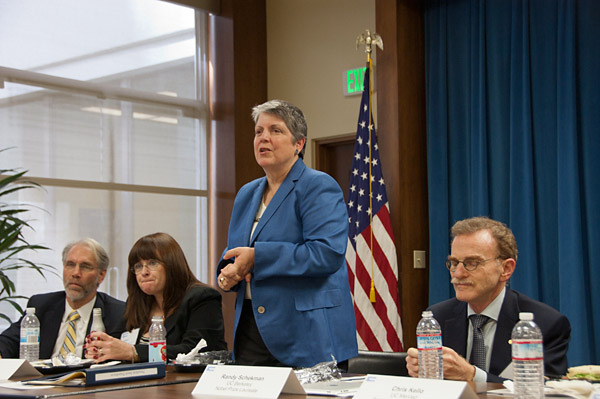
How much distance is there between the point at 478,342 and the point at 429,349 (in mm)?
613

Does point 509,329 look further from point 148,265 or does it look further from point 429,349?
point 148,265

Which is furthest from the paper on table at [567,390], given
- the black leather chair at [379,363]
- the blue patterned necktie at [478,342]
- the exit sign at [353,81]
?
the exit sign at [353,81]

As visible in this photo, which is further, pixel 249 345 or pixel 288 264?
pixel 249 345

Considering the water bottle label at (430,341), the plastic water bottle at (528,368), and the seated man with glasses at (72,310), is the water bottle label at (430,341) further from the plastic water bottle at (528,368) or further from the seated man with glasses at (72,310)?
the seated man with glasses at (72,310)

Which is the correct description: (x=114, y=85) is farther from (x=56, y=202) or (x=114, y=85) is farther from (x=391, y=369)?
(x=391, y=369)

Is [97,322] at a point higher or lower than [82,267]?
lower

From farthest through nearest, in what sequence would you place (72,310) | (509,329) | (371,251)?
1. (371,251)
2. (72,310)
3. (509,329)

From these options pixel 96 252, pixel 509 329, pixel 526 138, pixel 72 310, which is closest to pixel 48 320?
pixel 72 310

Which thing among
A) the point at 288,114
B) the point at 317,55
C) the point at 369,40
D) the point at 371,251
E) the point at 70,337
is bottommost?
the point at 70,337

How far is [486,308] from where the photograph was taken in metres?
2.37

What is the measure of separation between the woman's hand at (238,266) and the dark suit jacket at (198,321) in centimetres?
51

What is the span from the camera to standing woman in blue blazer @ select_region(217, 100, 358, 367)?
91.7 inches

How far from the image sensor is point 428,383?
57.0 inches

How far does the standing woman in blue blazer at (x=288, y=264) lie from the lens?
2.33 meters
